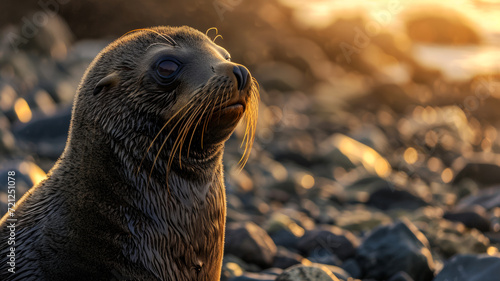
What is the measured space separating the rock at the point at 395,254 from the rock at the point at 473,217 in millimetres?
1855

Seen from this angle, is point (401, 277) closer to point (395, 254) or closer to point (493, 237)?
point (395, 254)

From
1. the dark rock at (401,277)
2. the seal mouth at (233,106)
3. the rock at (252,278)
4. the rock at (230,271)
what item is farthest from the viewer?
the dark rock at (401,277)

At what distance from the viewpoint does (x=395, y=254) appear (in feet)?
21.5

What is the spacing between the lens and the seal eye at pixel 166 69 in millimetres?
4359

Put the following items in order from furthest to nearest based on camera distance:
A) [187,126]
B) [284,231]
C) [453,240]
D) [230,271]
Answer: [284,231] → [453,240] → [230,271] → [187,126]

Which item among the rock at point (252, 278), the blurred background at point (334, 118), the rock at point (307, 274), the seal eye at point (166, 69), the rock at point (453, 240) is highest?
the seal eye at point (166, 69)

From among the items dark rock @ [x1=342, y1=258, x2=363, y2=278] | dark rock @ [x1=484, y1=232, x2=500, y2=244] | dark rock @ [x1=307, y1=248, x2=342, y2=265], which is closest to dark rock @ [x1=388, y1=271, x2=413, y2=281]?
dark rock @ [x1=342, y1=258, x2=363, y2=278]

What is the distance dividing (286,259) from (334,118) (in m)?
11.9

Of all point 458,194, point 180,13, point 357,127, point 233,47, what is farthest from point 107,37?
point 458,194

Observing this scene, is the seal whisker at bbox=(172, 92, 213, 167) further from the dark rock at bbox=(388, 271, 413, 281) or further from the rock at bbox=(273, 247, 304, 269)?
the dark rock at bbox=(388, 271, 413, 281)

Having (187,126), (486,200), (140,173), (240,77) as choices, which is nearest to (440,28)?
(486,200)

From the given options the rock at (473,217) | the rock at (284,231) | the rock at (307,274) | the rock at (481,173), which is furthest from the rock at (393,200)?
the rock at (307,274)

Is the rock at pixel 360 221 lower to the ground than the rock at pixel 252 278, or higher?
lower

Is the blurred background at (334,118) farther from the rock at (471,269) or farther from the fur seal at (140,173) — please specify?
the fur seal at (140,173)
